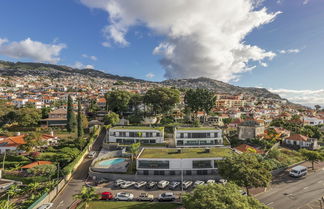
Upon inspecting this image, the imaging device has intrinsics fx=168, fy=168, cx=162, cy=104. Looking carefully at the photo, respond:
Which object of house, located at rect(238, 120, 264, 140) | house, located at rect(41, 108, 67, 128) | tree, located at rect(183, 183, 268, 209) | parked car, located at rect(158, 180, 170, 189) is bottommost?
parked car, located at rect(158, 180, 170, 189)

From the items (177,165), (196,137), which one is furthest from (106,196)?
(196,137)

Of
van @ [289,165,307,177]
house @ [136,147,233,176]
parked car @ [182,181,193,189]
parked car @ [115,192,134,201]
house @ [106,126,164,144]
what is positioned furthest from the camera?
house @ [106,126,164,144]

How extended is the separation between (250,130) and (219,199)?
166 feet

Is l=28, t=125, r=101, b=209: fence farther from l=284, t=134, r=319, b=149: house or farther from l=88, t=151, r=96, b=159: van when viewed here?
l=284, t=134, r=319, b=149: house

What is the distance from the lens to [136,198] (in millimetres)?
30406

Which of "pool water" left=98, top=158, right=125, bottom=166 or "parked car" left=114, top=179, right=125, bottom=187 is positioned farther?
"pool water" left=98, top=158, right=125, bottom=166

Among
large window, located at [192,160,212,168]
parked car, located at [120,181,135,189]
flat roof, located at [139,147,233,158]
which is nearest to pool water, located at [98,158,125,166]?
flat roof, located at [139,147,233,158]

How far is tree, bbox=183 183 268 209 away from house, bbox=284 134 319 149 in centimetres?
5415

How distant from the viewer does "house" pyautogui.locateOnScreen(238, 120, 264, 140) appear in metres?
61.3

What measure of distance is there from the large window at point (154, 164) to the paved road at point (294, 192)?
734 inches

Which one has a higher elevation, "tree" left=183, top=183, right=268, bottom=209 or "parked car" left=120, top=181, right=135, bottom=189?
"tree" left=183, top=183, right=268, bottom=209

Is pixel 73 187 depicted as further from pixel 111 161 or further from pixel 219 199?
pixel 219 199

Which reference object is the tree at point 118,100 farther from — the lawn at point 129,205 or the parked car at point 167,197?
the parked car at point 167,197

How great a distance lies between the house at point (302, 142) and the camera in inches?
2232
